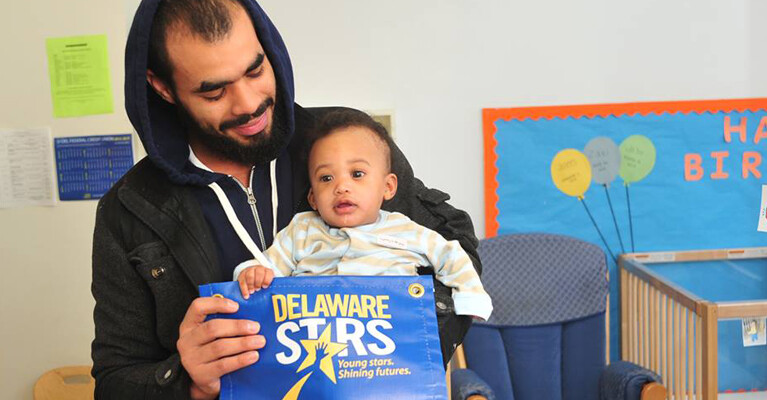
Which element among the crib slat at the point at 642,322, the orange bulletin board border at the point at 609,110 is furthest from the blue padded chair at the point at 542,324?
the orange bulletin board border at the point at 609,110

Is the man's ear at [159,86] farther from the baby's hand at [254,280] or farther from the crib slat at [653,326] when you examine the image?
the crib slat at [653,326]

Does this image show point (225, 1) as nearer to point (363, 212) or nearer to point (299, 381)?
point (363, 212)

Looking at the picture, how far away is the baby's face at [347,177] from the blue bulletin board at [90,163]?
159 centimetres

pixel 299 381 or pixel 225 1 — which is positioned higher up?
pixel 225 1

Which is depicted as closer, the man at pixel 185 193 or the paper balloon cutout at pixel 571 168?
the man at pixel 185 193

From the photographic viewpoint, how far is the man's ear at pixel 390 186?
51.1 inches

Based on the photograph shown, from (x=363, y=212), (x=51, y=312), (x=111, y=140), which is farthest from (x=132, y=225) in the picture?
(x=51, y=312)

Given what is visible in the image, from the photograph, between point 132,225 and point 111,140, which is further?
point 111,140

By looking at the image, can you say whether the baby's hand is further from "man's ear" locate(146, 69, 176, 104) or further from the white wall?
the white wall

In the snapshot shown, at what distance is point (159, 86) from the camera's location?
121cm

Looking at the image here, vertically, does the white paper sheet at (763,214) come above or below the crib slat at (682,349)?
above

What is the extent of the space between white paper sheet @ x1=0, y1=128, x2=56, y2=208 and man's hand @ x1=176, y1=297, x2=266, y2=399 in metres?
1.87

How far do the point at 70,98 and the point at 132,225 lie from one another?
1628 mm

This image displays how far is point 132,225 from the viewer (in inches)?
46.1
